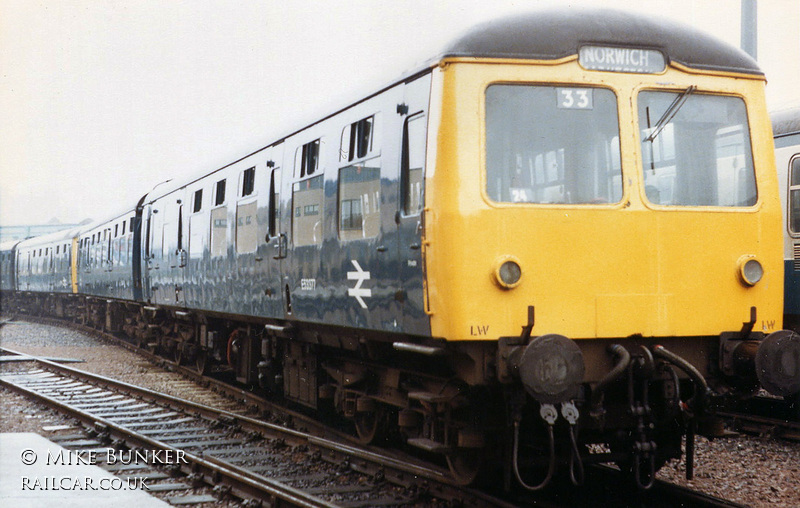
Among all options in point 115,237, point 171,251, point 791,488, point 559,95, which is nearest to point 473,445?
point 559,95

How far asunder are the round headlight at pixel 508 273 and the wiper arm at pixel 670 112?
1.28 m

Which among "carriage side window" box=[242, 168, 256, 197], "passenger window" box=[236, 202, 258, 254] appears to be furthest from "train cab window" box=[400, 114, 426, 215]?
"carriage side window" box=[242, 168, 256, 197]

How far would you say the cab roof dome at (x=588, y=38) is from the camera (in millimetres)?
5680

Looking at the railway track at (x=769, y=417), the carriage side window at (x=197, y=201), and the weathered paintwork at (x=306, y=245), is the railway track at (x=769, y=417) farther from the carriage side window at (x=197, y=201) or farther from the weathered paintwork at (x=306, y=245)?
the carriage side window at (x=197, y=201)

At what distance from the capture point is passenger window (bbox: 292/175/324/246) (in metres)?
7.78

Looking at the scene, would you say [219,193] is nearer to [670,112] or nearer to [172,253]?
[172,253]

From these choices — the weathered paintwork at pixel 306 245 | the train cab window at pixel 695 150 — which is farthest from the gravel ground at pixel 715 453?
the train cab window at pixel 695 150

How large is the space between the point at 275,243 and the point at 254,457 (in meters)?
2.11

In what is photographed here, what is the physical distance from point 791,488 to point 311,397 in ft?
14.7

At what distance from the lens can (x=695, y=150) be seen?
598 cm

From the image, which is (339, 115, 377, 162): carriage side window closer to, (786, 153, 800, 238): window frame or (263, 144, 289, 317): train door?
(263, 144, 289, 317): train door

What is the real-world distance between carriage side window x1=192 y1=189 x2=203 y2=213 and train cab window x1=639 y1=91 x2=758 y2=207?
7.87 metres

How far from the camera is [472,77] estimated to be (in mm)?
5621

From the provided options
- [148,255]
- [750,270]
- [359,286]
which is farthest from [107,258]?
[750,270]
